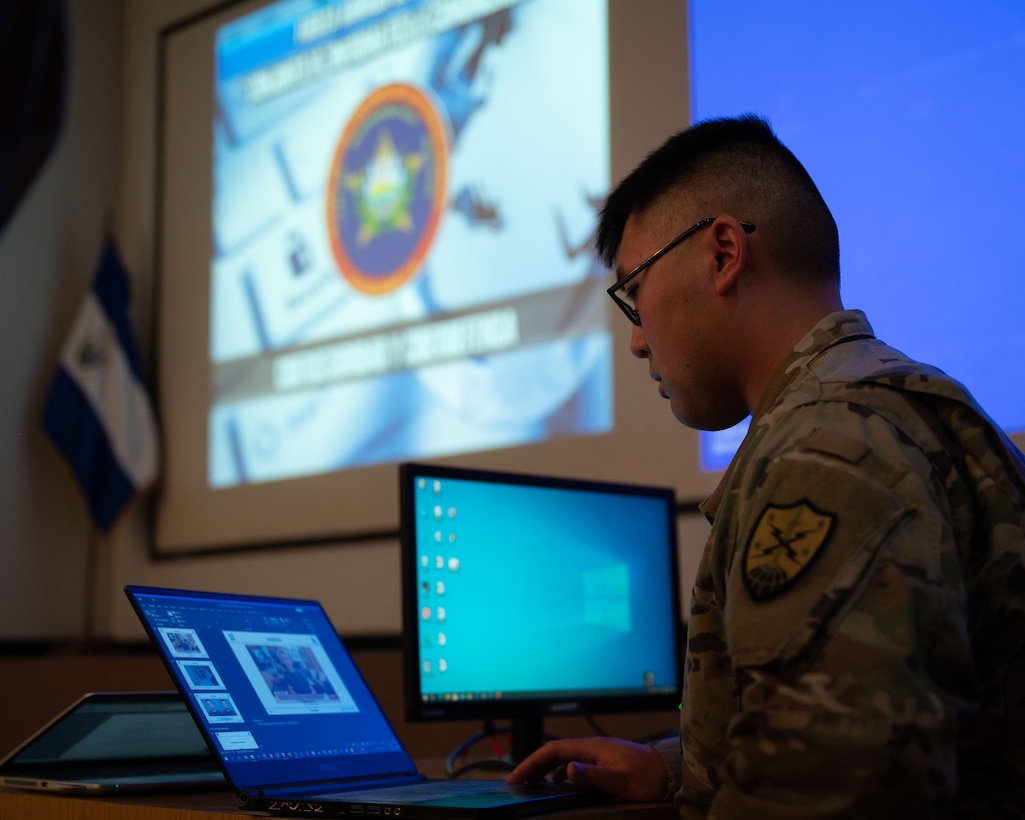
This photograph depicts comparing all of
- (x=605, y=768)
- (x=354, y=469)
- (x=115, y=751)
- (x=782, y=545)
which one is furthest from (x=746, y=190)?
(x=354, y=469)

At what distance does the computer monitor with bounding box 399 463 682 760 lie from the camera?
159 centimetres

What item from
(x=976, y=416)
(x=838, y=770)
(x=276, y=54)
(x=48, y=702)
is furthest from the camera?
(x=276, y=54)

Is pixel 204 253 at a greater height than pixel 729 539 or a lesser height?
greater

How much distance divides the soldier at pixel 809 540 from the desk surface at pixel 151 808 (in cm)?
6

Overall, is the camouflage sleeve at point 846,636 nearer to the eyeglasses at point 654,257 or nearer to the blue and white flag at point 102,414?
the eyeglasses at point 654,257

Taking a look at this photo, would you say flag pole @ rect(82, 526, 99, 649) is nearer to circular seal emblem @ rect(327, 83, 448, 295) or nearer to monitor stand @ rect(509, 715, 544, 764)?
circular seal emblem @ rect(327, 83, 448, 295)

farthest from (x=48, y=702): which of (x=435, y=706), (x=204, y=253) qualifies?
(x=204, y=253)

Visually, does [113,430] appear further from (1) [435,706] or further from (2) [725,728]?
(2) [725,728]

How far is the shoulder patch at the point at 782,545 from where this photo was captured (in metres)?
0.84

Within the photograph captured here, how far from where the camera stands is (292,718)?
53.0 inches

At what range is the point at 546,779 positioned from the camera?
1337 millimetres

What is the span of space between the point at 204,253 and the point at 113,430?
60cm

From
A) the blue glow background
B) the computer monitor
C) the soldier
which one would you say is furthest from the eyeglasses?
the blue glow background

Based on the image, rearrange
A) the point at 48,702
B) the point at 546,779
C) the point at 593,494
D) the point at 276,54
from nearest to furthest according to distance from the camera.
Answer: the point at 546,779, the point at 593,494, the point at 48,702, the point at 276,54
